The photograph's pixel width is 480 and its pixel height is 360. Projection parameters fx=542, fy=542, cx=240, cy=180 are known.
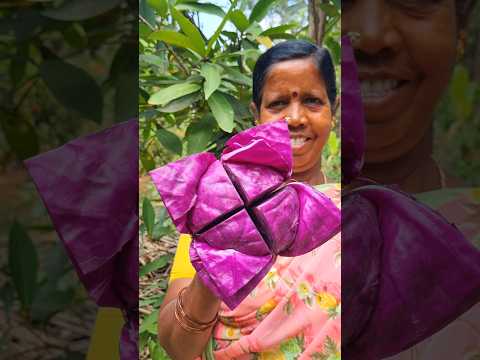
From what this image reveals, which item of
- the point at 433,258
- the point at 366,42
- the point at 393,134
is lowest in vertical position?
the point at 433,258

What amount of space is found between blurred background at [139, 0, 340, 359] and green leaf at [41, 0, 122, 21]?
8 cm

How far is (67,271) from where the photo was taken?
0.80 m

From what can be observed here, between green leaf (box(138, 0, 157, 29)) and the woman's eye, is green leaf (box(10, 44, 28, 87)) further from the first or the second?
the woman's eye

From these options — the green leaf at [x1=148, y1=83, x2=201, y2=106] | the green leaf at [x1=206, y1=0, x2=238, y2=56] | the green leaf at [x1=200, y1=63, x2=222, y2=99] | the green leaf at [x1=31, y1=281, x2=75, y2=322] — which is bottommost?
the green leaf at [x1=31, y1=281, x2=75, y2=322]

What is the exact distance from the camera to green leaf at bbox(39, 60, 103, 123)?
31.0 inches

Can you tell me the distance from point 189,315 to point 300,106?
358mm

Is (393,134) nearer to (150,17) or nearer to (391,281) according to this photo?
(391,281)

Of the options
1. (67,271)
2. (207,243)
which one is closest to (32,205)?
(67,271)

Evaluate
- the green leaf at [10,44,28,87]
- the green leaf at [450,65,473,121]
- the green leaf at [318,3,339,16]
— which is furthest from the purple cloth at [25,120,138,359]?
the green leaf at [450,65,473,121]

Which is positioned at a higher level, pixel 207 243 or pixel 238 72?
pixel 238 72

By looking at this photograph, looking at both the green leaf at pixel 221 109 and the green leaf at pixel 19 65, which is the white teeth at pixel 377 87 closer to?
the green leaf at pixel 221 109

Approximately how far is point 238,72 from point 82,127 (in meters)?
0.26

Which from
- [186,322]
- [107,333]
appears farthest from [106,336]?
[186,322]

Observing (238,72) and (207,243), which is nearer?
(207,243)
